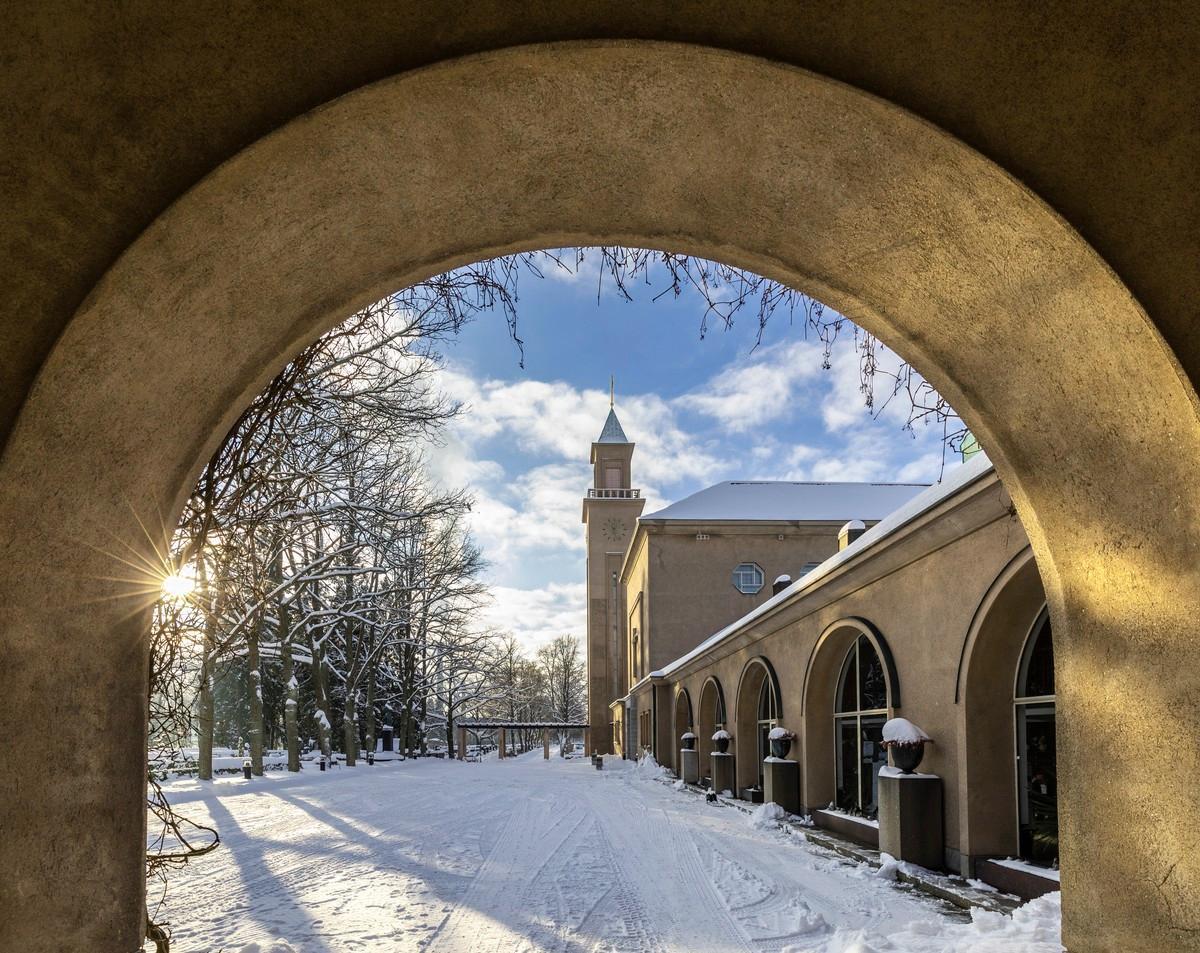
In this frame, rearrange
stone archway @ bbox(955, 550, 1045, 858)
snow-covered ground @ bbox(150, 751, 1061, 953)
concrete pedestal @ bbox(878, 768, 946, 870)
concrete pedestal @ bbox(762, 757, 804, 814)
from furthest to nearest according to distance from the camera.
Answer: concrete pedestal @ bbox(762, 757, 804, 814) < concrete pedestal @ bbox(878, 768, 946, 870) < stone archway @ bbox(955, 550, 1045, 858) < snow-covered ground @ bbox(150, 751, 1061, 953)

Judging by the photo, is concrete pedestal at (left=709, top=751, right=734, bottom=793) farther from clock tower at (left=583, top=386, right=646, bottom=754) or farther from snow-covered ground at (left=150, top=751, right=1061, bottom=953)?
clock tower at (left=583, top=386, right=646, bottom=754)

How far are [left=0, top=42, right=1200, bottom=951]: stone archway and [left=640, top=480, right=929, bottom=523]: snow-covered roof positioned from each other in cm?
4117

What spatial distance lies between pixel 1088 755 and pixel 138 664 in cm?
378

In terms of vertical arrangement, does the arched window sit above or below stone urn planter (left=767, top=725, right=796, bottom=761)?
above

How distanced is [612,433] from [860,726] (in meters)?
59.4

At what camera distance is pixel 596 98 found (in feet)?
10.8

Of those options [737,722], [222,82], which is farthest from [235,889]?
[737,722]

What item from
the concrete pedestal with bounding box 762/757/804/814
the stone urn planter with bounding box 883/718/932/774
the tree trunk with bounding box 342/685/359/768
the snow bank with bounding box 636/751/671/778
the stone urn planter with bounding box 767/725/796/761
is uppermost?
the stone urn planter with bounding box 883/718/932/774

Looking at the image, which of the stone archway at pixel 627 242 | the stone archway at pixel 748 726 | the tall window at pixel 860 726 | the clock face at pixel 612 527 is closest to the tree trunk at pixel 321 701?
the stone archway at pixel 748 726

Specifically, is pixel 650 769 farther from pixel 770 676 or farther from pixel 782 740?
pixel 782 740

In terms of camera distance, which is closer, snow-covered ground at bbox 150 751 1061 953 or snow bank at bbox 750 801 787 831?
snow-covered ground at bbox 150 751 1061 953

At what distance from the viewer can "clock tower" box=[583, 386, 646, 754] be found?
63.8 metres

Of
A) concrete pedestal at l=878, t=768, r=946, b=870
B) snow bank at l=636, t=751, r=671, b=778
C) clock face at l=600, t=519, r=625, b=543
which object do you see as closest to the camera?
concrete pedestal at l=878, t=768, r=946, b=870

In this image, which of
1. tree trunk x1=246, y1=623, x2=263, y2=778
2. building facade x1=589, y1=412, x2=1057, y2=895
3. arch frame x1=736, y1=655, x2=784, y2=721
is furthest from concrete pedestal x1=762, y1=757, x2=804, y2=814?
tree trunk x1=246, y1=623, x2=263, y2=778
